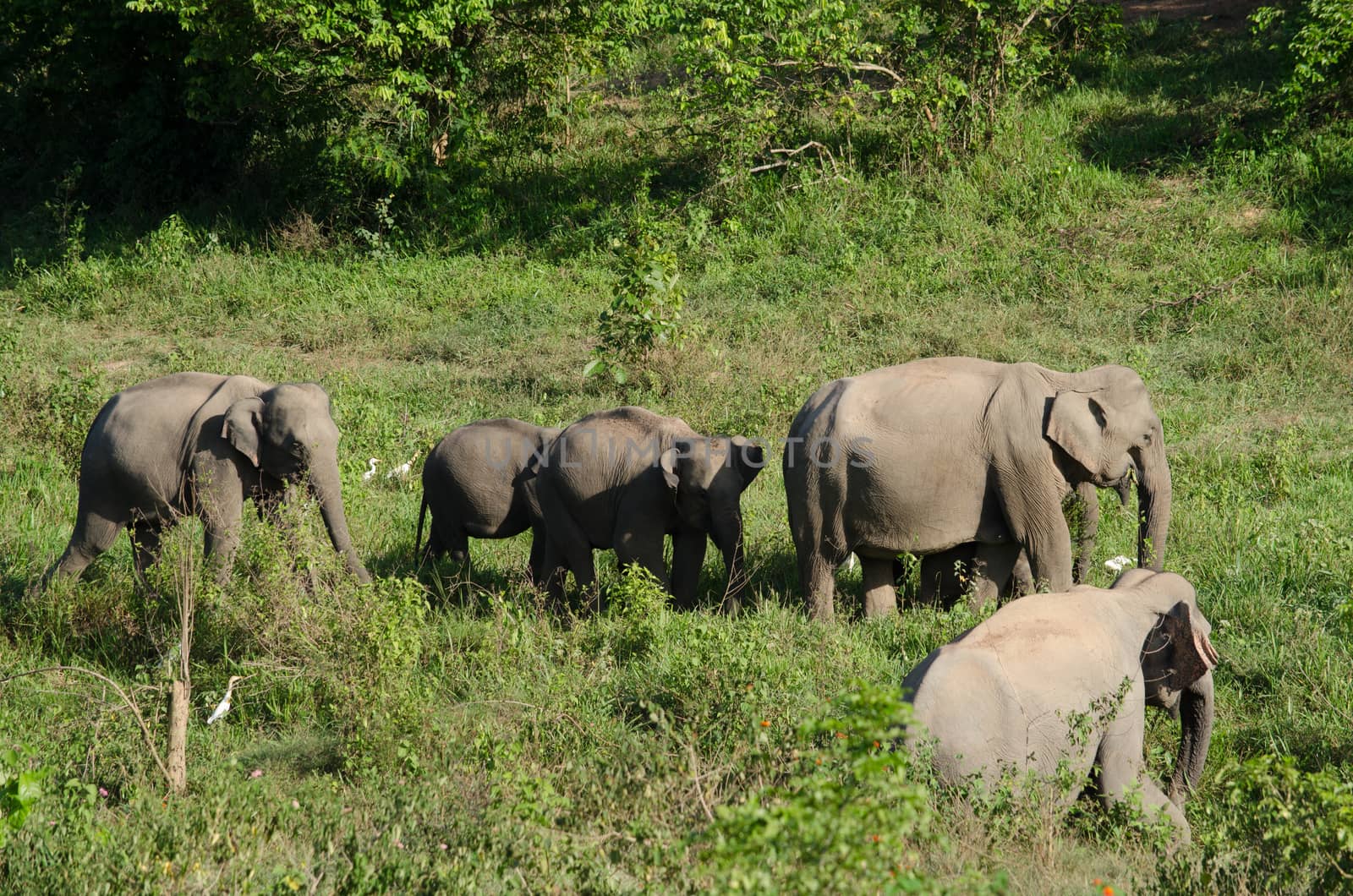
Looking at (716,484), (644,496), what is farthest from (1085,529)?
(644,496)

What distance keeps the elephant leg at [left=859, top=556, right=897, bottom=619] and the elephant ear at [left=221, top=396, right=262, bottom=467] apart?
3.30 metres

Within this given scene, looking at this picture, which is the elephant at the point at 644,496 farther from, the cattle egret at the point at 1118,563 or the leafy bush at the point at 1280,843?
the leafy bush at the point at 1280,843

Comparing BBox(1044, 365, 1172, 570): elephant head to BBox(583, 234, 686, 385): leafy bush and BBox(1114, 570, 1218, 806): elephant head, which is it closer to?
BBox(1114, 570, 1218, 806): elephant head

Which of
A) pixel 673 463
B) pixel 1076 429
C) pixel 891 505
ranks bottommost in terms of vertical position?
pixel 891 505

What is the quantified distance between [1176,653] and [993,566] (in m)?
1.73

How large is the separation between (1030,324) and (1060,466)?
502 cm

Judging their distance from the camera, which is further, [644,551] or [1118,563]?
[1118,563]

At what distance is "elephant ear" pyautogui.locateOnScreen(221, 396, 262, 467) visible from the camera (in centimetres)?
732

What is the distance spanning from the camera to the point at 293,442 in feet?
24.1

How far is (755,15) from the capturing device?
13.8 meters

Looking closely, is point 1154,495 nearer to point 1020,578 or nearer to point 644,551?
point 1020,578

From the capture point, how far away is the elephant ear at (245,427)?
7324 millimetres

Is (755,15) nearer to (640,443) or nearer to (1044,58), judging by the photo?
(1044,58)

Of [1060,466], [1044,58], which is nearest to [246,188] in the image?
[1044,58]
